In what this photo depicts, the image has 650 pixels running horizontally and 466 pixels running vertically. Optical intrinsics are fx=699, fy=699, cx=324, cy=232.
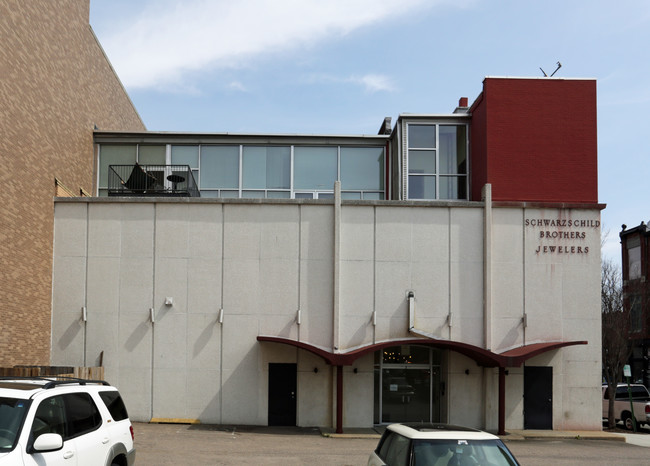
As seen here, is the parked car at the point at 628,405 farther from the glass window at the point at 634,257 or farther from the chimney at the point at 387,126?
the glass window at the point at 634,257

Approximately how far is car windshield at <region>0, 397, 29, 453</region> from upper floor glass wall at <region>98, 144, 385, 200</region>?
19.6 meters

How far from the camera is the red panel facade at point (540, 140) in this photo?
912 inches

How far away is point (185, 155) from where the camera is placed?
2734cm

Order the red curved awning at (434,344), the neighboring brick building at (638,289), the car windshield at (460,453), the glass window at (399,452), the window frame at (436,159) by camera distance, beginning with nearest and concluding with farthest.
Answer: the car windshield at (460,453) → the glass window at (399,452) → the red curved awning at (434,344) → the window frame at (436,159) → the neighboring brick building at (638,289)

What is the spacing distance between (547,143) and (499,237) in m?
3.61

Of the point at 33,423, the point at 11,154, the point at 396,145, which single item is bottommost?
the point at 33,423

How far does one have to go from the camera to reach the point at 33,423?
24.2 feet

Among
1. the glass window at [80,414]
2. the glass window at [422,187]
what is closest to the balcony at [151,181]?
the glass window at [422,187]

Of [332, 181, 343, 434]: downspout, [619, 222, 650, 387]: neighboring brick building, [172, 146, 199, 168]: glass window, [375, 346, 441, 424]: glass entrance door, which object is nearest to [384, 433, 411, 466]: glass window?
[332, 181, 343, 434]: downspout

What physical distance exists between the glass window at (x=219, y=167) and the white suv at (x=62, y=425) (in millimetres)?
17435

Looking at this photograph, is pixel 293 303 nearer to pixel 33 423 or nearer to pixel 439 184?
pixel 439 184

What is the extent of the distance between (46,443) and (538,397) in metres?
18.5

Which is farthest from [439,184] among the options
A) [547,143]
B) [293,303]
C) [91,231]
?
[91,231]

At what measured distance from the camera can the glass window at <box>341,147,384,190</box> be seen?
1075 inches
